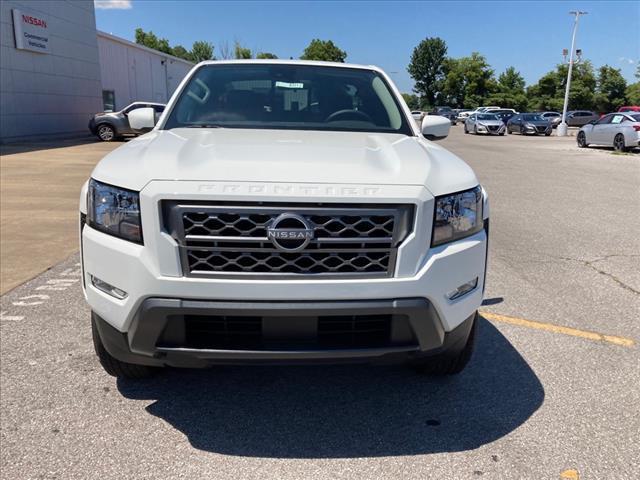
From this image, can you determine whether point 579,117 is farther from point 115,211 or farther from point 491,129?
point 115,211

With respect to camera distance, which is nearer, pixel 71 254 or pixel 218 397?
pixel 218 397

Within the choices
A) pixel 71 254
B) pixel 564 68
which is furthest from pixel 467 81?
pixel 71 254

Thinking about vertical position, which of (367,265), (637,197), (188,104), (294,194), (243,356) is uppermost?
(188,104)

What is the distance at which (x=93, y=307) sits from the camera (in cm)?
238

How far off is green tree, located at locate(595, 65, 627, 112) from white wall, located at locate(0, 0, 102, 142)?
61.2 meters

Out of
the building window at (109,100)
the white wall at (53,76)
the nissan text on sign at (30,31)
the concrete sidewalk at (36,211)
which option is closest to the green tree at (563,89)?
the building window at (109,100)

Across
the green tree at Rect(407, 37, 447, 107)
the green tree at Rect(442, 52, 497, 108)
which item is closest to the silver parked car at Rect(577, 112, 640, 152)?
the green tree at Rect(442, 52, 497, 108)

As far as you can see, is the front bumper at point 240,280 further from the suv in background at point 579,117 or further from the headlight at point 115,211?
the suv in background at point 579,117

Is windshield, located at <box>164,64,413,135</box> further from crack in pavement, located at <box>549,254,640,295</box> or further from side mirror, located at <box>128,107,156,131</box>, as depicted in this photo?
crack in pavement, located at <box>549,254,640,295</box>

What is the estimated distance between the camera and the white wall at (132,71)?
2909 centimetres

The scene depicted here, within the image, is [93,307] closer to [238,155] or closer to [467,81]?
[238,155]

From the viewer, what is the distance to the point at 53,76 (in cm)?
2169

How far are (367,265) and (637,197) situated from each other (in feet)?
31.1

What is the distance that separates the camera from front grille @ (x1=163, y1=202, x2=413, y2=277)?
215 cm
